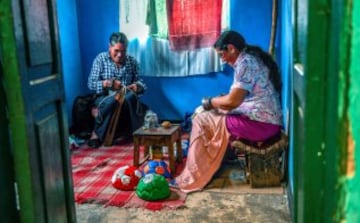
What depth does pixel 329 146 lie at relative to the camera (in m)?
0.80

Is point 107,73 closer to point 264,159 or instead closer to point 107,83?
point 107,83

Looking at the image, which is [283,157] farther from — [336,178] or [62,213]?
[336,178]

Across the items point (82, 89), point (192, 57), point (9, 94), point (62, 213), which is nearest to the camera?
point (9, 94)

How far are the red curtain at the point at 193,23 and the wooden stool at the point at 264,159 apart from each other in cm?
193

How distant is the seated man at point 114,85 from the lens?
3939 millimetres

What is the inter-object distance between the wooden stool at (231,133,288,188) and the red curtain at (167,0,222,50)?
193cm

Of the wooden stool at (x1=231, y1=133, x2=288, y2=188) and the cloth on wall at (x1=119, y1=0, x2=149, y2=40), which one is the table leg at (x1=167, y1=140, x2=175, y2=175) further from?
the cloth on wall at (x1=119, y1=0, x2=149, y2=40)

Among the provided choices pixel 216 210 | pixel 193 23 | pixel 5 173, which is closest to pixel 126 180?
pixel 216 210

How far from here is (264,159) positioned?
8.84 feet

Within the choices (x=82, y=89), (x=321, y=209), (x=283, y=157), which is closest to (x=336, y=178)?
(x=321, y=209)

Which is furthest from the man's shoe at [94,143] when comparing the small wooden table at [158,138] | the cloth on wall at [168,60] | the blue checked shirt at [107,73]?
the cloth on wall at [168,60]

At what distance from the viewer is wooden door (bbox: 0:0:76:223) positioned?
1175 millimetres

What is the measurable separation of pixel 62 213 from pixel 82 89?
3.38 meters

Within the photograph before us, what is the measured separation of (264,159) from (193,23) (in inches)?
84.2
